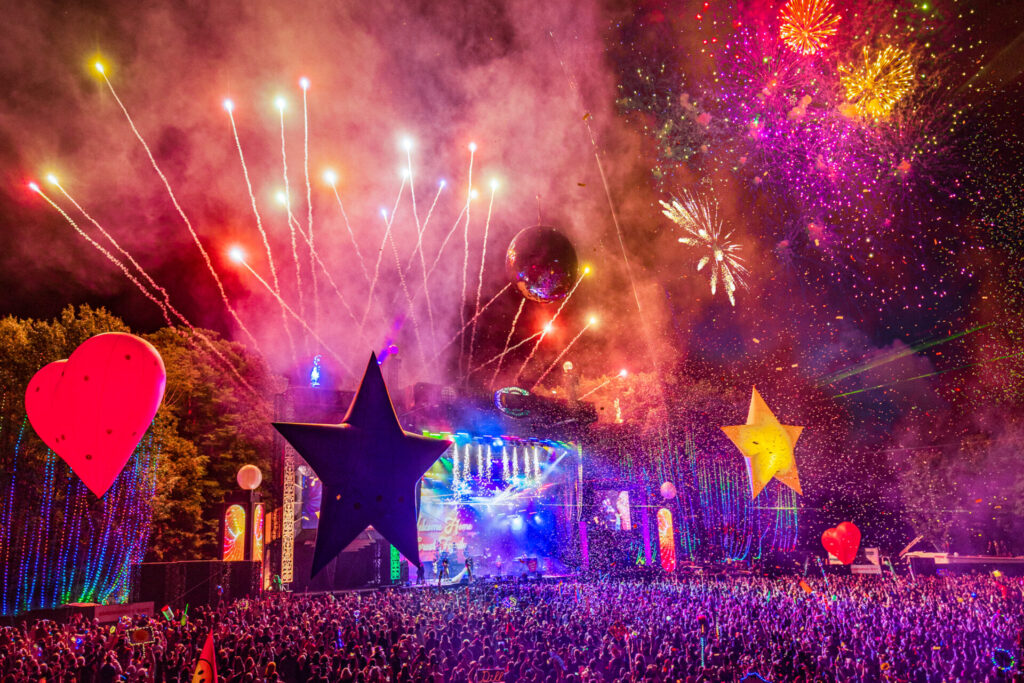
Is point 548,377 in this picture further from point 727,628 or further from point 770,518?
point 727,628

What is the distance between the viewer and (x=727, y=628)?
10.9m

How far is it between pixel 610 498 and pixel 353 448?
102ft

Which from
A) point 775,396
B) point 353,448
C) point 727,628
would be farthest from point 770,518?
point 353,448

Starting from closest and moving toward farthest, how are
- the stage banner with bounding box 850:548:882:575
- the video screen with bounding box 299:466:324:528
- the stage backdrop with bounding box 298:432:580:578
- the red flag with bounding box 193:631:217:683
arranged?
the red flag with bounding box 193:631:217:683 < the stage banner with bounding box 850:548:882:575 < the video screen with bounding box 299:466:324:528 < the stage backdrop with bounding box 298:432:580:578

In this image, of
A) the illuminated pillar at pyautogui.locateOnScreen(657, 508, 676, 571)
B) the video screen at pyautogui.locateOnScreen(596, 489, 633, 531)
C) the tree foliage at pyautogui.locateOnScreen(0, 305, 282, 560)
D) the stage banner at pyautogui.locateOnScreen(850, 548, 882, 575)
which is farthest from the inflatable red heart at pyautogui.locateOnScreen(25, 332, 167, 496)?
the stage banner at pyautogui.locateOnScreen(850, 548, 882, 575)

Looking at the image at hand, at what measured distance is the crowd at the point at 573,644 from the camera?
778 centimetres

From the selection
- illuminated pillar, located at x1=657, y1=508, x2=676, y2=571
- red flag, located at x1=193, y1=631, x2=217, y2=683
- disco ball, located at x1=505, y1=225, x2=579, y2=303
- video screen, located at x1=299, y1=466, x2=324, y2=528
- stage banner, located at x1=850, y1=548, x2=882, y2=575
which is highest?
disco ball, located at x1=505, y1=225, x2=579, y2=303

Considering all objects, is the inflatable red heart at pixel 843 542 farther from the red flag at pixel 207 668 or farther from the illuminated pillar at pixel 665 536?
the red flag at pixel 207 668

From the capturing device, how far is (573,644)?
9.11m

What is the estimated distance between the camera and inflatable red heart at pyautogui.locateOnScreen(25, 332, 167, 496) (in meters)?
8.20

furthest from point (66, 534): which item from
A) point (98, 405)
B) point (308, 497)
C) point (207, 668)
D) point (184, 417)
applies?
point (207, 668)

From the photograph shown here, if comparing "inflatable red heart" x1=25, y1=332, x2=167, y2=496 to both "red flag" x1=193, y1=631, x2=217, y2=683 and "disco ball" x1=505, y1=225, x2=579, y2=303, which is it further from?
"disco ball" x1=505, y1=225, x2=579, y2=303

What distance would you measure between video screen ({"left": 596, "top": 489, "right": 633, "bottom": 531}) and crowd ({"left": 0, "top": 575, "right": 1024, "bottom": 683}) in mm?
19424

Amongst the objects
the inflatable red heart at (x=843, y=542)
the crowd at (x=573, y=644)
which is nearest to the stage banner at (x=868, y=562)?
the inflatable red heart at (x=843, y=542)
